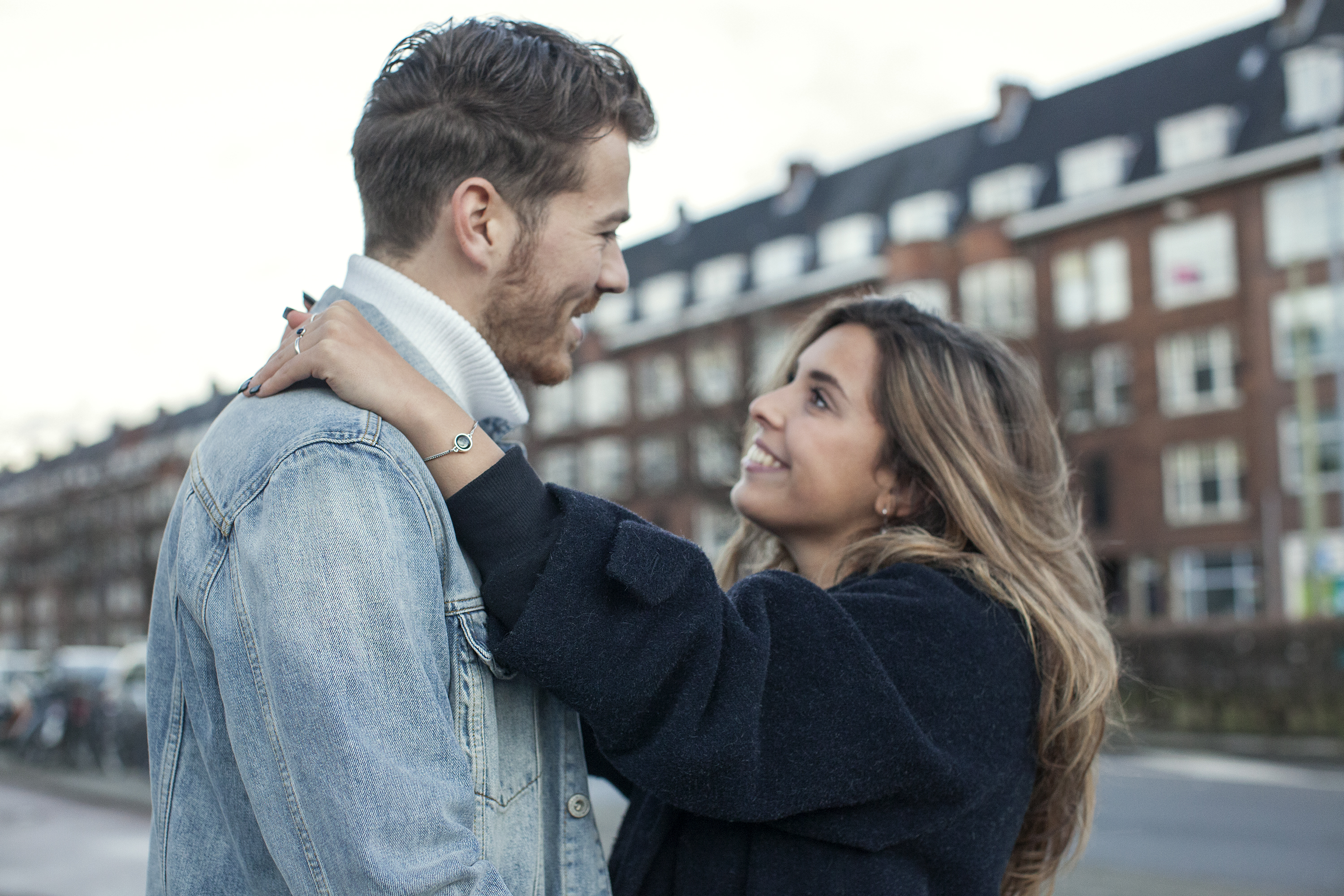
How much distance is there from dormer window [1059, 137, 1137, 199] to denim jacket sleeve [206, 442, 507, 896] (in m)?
32.5

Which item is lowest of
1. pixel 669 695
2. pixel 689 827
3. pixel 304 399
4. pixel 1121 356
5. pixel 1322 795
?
pixel 1322 795

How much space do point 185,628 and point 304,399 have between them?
1.23 ft

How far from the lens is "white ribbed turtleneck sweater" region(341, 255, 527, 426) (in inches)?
75.0

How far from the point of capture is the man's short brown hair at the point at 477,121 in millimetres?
1838

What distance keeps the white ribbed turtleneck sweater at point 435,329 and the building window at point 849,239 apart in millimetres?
36123

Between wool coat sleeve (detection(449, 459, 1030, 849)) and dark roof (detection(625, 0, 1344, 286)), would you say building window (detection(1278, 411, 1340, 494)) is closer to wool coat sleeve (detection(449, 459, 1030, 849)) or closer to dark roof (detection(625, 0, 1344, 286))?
dark roof (detection(625, 0, 1344, 286))

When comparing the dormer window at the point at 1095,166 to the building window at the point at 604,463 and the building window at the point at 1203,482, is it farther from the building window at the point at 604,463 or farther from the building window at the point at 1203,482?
the building window at the point at 604,463

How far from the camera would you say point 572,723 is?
1.94 m

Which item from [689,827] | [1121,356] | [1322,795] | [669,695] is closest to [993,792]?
[689,827]

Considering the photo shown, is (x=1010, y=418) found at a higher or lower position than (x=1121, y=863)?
higher

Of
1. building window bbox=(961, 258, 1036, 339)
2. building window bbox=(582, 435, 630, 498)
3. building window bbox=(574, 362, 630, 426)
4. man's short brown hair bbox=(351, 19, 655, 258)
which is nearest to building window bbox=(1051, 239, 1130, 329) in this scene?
building window bbox=(961, 258, 1036, 339)

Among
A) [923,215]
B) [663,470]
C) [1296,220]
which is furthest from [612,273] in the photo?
[923,215]

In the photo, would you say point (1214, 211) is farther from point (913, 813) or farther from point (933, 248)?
point (913, 813)

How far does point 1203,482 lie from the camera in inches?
1151
